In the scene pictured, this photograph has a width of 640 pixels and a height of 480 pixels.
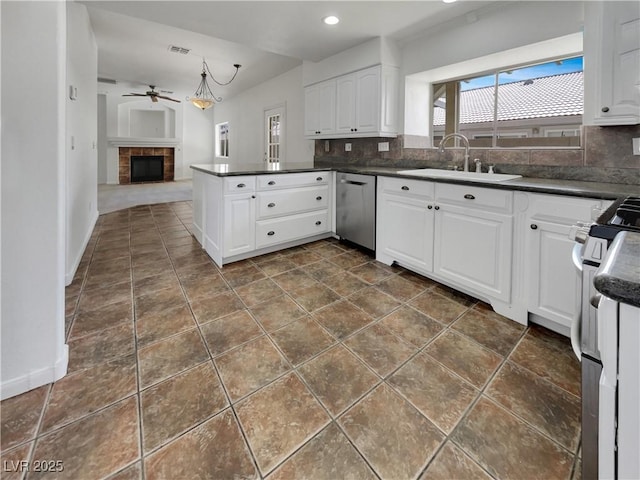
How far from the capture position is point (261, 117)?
7004mm

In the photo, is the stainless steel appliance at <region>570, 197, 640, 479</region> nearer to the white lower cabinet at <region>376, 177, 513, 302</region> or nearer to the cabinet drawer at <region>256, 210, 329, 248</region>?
the white lower cabinet at <region>376, 177, 513, 302</region>

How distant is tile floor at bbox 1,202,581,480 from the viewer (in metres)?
1.13

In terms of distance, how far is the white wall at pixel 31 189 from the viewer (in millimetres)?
1266

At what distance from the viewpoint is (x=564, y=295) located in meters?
1.83

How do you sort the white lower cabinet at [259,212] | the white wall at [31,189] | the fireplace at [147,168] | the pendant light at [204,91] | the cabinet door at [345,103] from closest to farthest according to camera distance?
1. the white wall at [31,189]
2. the white lower cabinet at [259,212]
3. the cabinet door at [345,103]
4. the pendant light at [204,91]
5. the fireplace at [147,168]

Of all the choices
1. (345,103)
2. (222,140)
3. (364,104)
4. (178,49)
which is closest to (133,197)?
(178,49)

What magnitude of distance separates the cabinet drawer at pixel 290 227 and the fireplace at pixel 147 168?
28.7 ft

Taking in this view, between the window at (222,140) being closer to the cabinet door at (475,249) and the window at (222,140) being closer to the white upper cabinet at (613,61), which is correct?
the cabinet door at (475,249)

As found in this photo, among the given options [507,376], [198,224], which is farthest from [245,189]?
[507,376]

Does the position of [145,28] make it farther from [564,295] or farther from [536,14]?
[564,295]

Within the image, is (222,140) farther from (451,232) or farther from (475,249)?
(475,249)

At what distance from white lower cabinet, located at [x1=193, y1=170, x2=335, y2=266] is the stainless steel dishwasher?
0.59 feet

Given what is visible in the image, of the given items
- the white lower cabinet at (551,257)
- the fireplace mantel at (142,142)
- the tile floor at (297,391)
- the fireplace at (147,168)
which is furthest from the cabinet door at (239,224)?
the fireplace at (147,168)

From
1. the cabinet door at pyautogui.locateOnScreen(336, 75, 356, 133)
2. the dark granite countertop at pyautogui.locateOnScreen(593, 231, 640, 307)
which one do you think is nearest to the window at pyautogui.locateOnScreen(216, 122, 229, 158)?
the cabinet door at pyautogui.locateOnScreen(336, 75, 356, 133)
